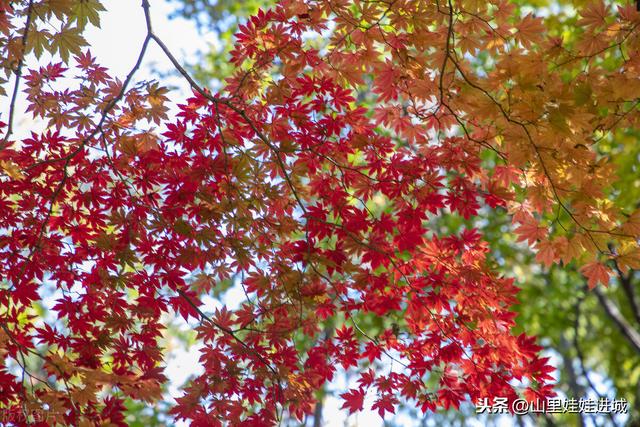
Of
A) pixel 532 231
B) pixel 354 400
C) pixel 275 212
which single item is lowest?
pixel 354 400

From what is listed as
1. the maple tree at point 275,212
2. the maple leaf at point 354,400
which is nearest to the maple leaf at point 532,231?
the maple tree at point 275,212

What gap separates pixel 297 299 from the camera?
254cm

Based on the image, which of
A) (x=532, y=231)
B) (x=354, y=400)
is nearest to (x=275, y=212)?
(x=354, y=400)

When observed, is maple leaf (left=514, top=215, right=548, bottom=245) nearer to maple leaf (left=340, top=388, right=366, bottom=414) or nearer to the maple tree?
the maple tree

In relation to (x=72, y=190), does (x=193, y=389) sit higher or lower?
lower

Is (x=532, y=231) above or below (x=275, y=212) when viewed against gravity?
below

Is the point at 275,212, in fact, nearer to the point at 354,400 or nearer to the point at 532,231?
the point at 354,400

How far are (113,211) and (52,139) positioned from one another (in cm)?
52

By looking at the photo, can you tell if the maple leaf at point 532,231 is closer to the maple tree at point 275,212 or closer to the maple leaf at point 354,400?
the maple tree at point 275,212

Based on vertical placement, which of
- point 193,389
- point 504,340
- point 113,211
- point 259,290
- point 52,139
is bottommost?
point 193,389

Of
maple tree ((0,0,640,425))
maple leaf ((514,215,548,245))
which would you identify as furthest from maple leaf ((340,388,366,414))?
maple leaf ((514,215,548,245))

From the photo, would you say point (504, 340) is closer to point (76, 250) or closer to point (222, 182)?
point (222, 182)

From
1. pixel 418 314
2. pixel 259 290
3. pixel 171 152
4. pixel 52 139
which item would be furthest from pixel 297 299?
pixel 52 139

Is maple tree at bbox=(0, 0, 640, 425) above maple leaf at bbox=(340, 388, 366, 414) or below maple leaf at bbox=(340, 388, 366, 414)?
above
